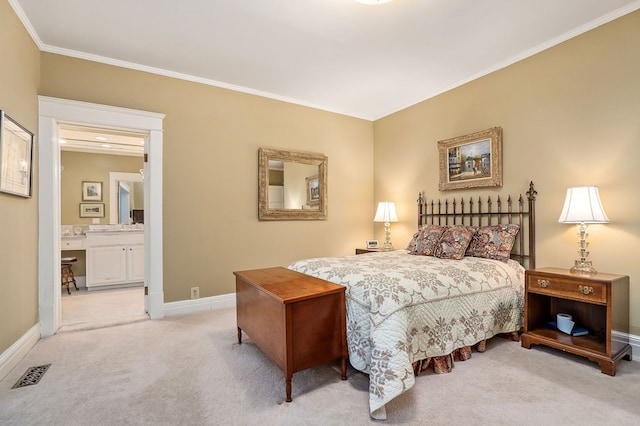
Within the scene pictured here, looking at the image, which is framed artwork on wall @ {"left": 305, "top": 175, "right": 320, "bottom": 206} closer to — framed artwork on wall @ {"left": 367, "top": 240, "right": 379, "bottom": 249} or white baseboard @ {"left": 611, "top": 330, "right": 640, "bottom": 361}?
framed artwork on wall @ {"left": 367, "top": 240, "right": 379, "bottom": 249}

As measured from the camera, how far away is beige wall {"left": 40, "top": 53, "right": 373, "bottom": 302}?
3273mm

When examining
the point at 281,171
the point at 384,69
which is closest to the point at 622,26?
the point at 384,69

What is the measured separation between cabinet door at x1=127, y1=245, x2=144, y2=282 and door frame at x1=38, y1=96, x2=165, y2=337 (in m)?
2.12

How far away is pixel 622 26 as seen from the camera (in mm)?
2529

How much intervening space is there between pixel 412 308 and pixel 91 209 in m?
6.00

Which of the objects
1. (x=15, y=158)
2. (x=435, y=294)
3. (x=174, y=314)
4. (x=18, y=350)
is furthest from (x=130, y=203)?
(x=435, y=294)

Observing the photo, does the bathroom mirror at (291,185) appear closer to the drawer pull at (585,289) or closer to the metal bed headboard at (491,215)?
the metal bed headboard at (491,215)

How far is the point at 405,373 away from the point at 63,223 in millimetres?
6210

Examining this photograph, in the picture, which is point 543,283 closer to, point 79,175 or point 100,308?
point 100,308

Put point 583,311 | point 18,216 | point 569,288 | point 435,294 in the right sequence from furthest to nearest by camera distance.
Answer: point 583,311
point 18,216
point 569,288
point 435,294

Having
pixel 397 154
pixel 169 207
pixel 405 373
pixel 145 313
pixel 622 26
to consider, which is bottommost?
pixel 145 313

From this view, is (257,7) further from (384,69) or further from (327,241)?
(327,241)

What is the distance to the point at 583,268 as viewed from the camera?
8.27ft

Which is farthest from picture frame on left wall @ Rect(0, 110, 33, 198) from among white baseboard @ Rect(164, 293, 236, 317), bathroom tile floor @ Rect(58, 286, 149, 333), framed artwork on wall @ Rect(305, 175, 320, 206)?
framed artwork on wall @ Rect(305, 175, 320, 206)
